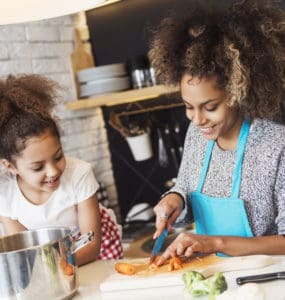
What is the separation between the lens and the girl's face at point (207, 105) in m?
1.40

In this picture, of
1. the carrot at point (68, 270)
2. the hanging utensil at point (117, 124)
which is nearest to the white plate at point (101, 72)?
the hanging utensil at point (117, 124)

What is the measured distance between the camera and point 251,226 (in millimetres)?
1439

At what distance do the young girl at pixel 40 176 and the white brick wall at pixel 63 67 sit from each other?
0.81m

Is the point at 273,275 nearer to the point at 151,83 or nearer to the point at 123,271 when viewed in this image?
the point at 123,271

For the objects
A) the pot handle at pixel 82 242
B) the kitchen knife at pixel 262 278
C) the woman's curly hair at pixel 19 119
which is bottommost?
the kitchen knife at pixel 262 278

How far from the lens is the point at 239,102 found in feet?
4.55

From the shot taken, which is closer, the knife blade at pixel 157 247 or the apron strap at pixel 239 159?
A: the knife blade at pixel 157 247

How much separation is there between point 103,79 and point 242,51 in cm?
133

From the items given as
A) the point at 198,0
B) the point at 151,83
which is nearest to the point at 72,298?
the point at 198,0

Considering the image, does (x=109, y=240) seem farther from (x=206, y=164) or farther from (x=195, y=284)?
(x=195, y=284)

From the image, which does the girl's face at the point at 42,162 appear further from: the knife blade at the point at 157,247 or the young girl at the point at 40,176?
the knife blade at the point at 157,247

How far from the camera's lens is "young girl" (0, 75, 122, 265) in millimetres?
1499

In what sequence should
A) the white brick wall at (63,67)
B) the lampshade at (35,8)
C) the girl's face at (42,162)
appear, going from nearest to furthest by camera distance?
the lampshade at (35,8) → the girl's face at (42,162) → the white brick wall at (63,67)

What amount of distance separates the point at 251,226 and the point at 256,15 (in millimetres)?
538
